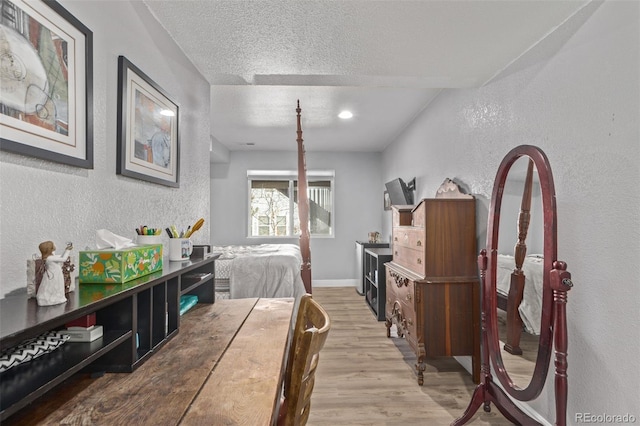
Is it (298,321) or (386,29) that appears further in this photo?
(386,29)

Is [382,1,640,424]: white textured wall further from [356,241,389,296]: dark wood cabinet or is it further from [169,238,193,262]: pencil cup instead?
[356,241,389,296]: dark wood cabinet

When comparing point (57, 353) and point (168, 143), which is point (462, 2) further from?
point (57, 353)

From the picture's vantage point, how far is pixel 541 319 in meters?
1.57

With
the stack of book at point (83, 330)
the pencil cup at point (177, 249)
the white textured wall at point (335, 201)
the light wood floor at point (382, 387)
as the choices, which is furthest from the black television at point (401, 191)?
the stack of book at point (83, 330)

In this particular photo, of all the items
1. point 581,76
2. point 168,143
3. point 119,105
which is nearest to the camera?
point 119,105

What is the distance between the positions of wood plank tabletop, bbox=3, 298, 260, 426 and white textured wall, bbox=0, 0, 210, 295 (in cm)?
34

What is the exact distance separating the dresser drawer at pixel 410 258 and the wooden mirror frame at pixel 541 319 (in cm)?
58

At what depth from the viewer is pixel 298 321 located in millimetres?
1228

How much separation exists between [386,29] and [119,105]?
51.7 inches

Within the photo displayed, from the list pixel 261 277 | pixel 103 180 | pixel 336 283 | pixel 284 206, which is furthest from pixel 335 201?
pixel 103 180

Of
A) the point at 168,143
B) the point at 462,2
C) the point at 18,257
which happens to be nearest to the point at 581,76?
the point at 462,2

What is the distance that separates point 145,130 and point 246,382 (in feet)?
4.15

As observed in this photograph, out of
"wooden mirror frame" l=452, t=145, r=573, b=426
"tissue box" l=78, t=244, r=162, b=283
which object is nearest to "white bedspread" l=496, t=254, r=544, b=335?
"wooden mirror frame" l=452, t=145, r=573, b=426

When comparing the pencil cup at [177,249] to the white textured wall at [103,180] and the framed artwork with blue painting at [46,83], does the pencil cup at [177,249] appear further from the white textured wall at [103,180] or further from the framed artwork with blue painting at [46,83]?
the framed artwork with blue painting at [46,83]
